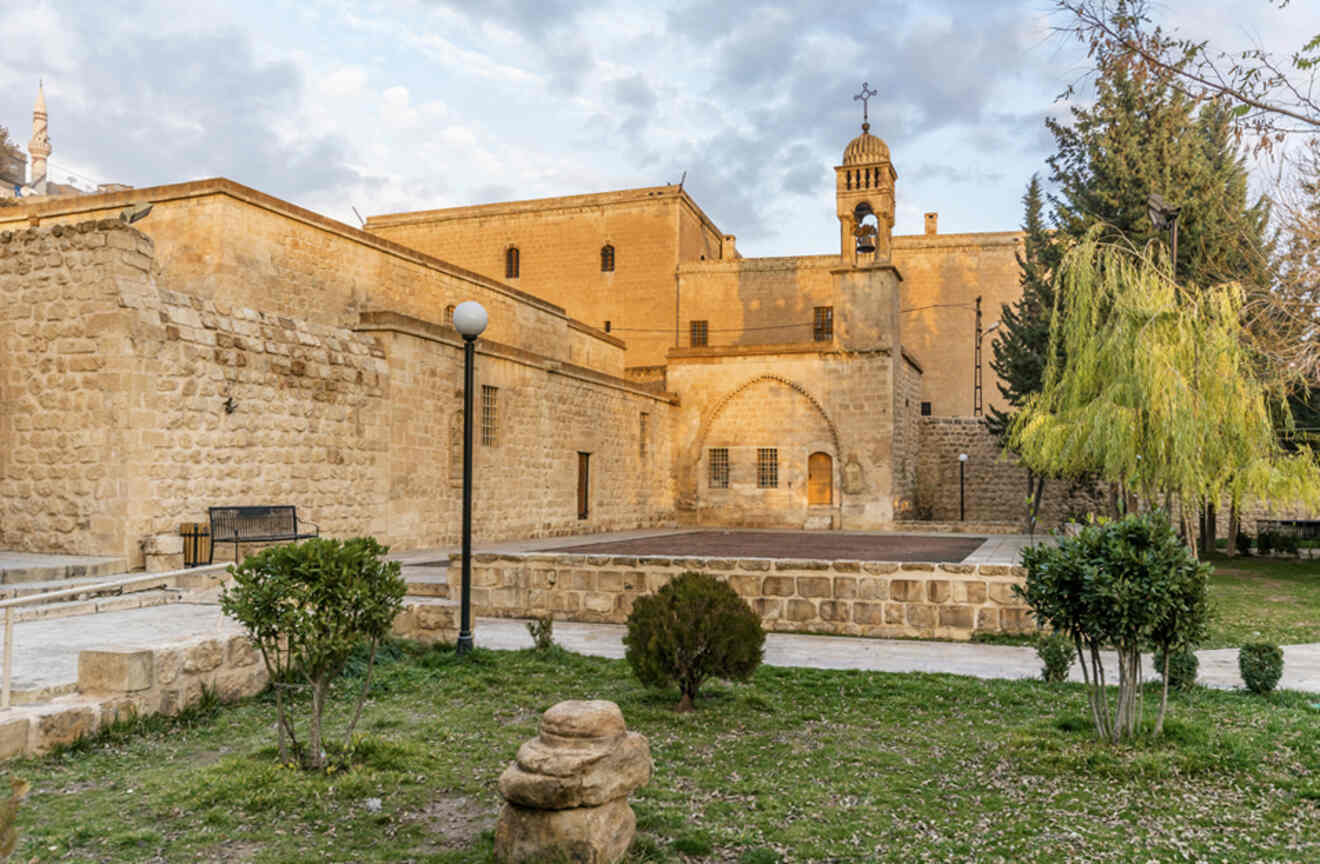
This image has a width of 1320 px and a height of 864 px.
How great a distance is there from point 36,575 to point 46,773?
5.71 metres

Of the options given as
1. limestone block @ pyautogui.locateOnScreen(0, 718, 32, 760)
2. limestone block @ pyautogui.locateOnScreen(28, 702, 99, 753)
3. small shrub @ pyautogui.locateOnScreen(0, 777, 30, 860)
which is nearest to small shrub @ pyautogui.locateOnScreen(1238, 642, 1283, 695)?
small shrub @ pyautogui.locateOnScreen(0, 777, 30, 860)

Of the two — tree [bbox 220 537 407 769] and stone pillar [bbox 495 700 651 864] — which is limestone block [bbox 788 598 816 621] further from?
stone pillar [bbox 495 700 651 864]

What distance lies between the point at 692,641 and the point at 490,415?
1343cm

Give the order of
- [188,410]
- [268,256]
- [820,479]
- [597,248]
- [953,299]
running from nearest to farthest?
[188,410], [268,256], [820,479], [597,248], [953,299]

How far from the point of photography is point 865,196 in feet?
90.9

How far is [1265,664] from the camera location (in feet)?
21.2

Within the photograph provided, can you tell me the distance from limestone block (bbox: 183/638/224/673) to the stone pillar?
124 inches

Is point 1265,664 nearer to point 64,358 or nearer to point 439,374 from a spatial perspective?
point 64,358

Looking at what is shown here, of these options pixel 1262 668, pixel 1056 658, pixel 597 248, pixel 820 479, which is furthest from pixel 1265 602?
pixel 597 248

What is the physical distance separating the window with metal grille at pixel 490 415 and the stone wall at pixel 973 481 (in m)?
16.5

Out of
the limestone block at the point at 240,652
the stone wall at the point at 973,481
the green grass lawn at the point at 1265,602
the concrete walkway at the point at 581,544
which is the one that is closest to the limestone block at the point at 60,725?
the limestone block at the point at 240,652

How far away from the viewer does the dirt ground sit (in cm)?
1586

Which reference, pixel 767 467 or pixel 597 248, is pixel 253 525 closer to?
pixel 767 467

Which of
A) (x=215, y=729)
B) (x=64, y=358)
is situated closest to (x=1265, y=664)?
(x=215, y=729)
